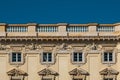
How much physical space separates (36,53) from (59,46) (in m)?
2.77

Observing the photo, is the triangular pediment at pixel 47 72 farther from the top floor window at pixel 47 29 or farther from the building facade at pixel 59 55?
the top floor window at pixel 47 29

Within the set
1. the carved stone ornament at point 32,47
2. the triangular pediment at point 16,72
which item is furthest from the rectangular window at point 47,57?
the triangular pediment at point 16,72

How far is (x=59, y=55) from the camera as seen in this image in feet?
284

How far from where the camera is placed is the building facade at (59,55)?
86000 millimetres

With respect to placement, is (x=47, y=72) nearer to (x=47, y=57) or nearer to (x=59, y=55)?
(x=47, y=57)

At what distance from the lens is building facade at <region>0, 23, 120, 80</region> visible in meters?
86.0

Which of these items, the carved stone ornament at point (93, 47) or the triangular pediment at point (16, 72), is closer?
the triangular pediment at point (16, 72)

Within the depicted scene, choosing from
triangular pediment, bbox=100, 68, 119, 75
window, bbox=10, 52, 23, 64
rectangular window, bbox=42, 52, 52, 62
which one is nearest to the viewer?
triangular pediment, bbox=100, 68, 119, 75

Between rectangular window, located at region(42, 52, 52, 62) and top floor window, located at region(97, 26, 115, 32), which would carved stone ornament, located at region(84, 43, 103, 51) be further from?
rectangular window, located at region(42, 52, 52, 62)

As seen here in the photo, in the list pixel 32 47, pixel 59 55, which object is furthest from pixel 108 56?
pixel 32 47

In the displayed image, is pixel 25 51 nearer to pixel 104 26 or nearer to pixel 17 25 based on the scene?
pixel 17 25

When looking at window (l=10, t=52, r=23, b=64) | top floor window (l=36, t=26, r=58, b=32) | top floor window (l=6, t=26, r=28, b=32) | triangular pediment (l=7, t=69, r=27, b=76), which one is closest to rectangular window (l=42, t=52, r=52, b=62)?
window (l=10, t=52, r=23, b=64)

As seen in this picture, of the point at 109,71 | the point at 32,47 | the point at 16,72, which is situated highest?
the point at 32,47

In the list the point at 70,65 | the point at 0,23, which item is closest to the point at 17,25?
the point at 0,23
